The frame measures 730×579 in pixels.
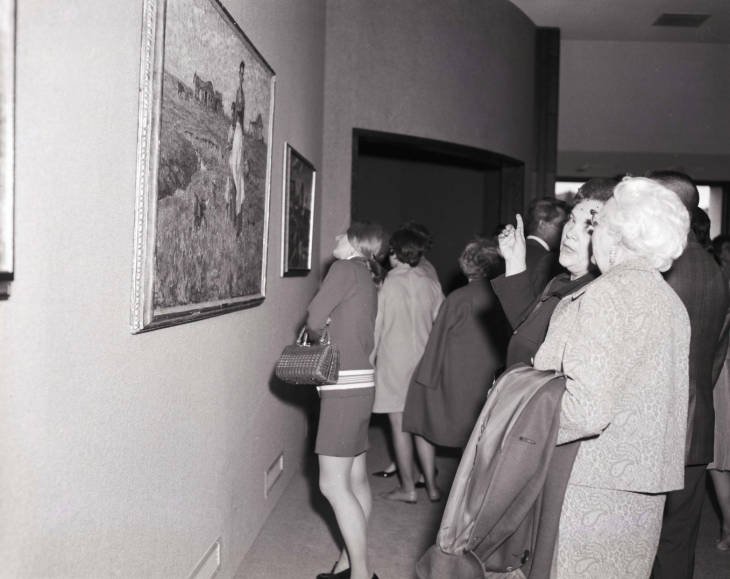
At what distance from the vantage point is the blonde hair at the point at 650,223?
1945mm

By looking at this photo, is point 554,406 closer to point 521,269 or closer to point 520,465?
point 520,465

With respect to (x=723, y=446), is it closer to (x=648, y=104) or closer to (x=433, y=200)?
(x=433, y=200)

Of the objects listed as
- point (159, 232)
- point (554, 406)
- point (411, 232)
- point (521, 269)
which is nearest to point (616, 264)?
point (554, 406)

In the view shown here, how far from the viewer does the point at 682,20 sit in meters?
8.88

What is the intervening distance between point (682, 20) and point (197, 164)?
839 centimetres

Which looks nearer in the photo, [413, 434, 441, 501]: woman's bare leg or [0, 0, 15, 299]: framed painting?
[0, 0, 15, 299]: framed painting

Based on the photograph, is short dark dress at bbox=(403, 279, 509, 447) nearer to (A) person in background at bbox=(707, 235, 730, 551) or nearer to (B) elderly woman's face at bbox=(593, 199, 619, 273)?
(A) person in background at bbox=(707, 235, 730, 551)

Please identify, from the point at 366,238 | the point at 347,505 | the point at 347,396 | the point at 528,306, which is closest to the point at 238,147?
the point at 366,238

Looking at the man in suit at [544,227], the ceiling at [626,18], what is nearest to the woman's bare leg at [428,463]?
the man in suit at [544,227]

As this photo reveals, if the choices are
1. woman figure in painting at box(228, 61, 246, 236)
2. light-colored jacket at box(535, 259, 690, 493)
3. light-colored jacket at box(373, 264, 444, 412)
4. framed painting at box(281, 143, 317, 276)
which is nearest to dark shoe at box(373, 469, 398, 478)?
light-colored jacket at box(373, 264, 444, 412)

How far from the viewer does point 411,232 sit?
17.0ft

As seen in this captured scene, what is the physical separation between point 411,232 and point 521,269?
7.85 ft

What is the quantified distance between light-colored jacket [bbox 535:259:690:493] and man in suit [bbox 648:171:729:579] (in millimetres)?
951

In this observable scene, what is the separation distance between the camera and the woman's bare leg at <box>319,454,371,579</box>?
131 inches
